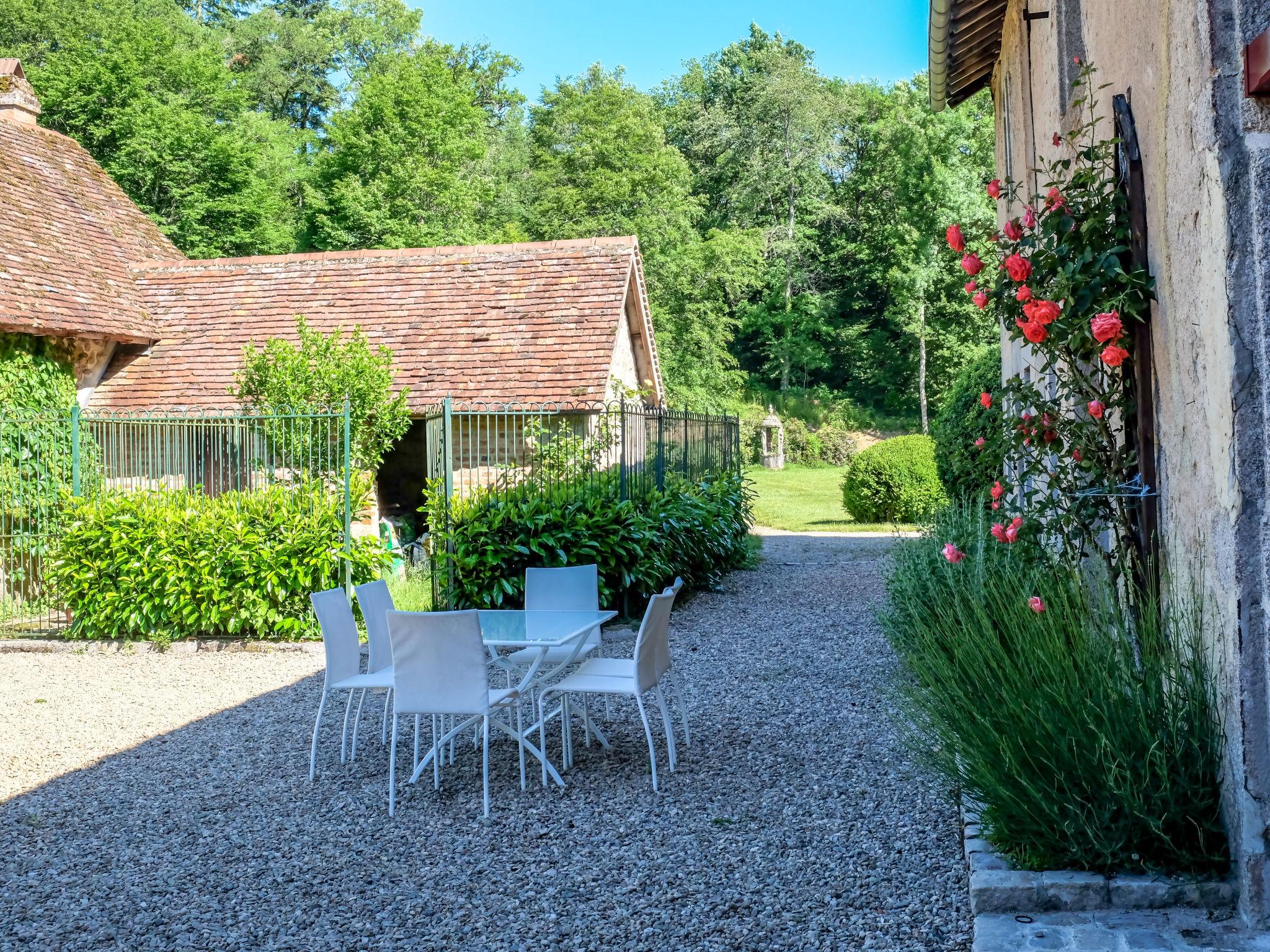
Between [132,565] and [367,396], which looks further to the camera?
[367,396]

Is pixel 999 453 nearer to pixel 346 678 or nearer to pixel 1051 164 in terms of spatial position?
pixel 1051 164

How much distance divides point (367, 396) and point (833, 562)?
6185 millimetres

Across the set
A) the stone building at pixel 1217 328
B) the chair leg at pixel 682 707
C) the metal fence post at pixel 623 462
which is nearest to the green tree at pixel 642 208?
the metal fence post at pixel 623 462

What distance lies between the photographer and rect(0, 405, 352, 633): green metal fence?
1011 cm

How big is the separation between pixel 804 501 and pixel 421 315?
12.6m

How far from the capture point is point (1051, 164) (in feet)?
15.2

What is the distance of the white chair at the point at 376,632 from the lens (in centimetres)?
599

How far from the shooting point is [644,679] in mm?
5523

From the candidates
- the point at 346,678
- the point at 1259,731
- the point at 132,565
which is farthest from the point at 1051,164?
the point at 132,565

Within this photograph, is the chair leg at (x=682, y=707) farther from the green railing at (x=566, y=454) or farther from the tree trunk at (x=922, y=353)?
the tree trunk at (x=922, y=353)

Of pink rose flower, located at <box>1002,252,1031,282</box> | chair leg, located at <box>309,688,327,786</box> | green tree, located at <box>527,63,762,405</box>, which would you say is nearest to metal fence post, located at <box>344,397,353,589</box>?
chair leg, located at <box>309,688,327,786</box>

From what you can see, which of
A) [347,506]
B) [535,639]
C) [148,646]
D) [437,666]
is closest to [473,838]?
[437,666]

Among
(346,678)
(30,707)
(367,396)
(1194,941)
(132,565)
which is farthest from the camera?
(367,396)

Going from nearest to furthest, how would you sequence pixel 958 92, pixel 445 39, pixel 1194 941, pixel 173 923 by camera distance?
pixel 1194 941 < pixel 173 923 < pixel 958 92 < pixel 445 39
